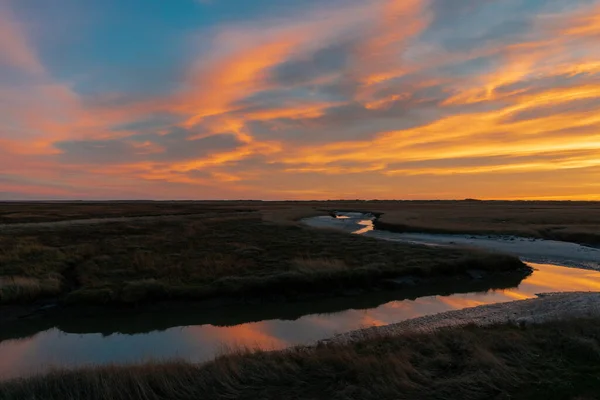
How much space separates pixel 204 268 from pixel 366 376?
18172 millimetres

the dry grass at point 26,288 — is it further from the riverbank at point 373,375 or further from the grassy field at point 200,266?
the riverbank at point 373,375

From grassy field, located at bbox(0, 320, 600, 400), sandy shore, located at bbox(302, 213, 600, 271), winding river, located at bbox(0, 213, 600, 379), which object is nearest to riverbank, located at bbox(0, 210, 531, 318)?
winding river, located at bbox(0, 213, 600, 379)

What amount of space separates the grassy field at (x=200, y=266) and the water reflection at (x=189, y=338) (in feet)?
8.26

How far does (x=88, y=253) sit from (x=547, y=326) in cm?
2800

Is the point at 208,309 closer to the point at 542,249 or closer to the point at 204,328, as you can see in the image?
the point at 204,328

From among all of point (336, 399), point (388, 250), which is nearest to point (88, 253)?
point (388, 250)

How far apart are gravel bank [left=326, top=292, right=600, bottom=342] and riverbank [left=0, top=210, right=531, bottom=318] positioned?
6295 millimetres

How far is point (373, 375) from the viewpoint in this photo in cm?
888

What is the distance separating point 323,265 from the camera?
26.2 m

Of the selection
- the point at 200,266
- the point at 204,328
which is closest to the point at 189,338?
the point at 204,328

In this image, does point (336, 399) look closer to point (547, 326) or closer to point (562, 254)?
point (547, 326)

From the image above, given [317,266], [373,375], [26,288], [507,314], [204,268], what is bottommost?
[507,314]

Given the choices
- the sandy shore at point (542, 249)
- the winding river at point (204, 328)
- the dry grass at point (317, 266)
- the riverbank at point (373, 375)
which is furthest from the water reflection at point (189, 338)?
the sandy shore at point (542, 249)

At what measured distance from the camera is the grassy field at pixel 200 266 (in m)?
20.7
